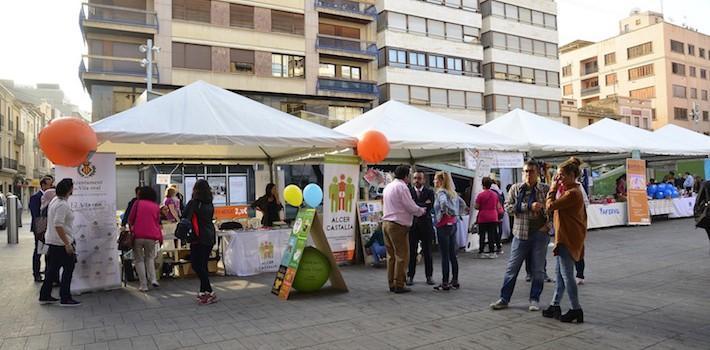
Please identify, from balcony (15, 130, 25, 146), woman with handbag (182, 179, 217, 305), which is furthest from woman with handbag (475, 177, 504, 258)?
balcony (15, 130, 25, 146)

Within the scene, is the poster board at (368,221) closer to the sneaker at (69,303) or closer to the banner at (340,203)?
the banner at (340,203)

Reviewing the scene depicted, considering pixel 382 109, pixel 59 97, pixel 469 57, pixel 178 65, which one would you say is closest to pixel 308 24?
pixel 178 65

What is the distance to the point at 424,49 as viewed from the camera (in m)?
35.5

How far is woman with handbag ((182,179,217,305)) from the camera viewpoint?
21.8 feet

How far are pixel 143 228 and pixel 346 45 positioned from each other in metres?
26.4

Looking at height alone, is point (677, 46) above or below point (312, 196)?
above

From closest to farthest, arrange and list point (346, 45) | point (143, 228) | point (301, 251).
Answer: point (301, 251) < point (143, 228) < point (346, 45)

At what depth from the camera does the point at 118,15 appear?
2591cm

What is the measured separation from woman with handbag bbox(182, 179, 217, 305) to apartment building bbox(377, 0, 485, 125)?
27307 millimetres

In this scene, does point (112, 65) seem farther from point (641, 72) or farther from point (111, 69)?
point (641, 72)

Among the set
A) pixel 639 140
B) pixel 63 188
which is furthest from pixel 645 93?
pixel 63 188

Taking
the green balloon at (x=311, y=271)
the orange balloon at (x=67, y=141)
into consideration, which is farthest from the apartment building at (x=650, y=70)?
the orange balloon at (x=67, y=141)

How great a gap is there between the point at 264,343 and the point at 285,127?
16.0ft

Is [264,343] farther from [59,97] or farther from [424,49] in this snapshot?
[59,97]
